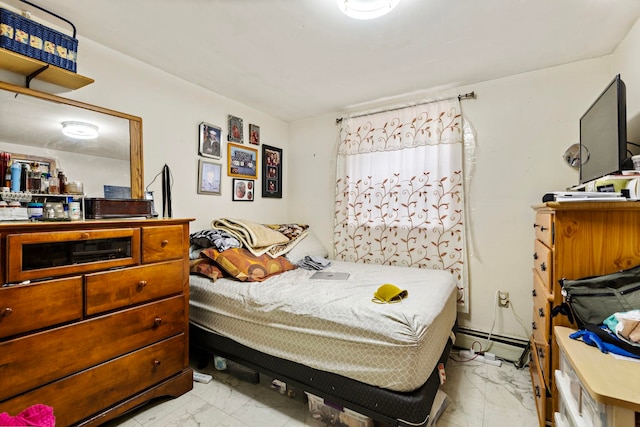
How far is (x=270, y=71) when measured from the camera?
7.49 ft

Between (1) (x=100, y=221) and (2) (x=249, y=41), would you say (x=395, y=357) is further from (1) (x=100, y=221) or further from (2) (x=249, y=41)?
(2) (x=249, y=41)

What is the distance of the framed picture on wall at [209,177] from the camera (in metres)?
2.59

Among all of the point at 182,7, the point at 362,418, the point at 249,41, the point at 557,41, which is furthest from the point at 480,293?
the point at 182,7

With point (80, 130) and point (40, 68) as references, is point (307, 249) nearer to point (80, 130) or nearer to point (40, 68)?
point (80, 130)

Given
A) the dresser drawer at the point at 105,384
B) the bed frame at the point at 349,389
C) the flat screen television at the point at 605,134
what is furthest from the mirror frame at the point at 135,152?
the flat screen television at the point at 605,134

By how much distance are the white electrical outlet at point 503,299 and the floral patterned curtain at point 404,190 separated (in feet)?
0.83

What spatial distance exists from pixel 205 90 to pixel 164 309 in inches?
75.8

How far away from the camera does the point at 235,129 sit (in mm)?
2902

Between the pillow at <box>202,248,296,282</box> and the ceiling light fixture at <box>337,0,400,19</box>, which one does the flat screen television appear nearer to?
the ceiling light fixture at <box>337,0,400,19</box>

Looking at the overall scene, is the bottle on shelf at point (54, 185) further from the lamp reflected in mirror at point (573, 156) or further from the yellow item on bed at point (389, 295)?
the lamp reflected in mirror at point (573, 156)

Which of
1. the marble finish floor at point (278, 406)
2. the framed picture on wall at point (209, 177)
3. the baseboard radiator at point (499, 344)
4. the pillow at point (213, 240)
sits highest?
the framed picture on wall at point (209, 177)

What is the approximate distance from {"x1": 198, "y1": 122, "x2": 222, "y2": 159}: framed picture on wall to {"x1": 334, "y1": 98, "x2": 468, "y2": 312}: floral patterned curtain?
48.8 inches

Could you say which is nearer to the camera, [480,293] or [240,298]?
[240,298]

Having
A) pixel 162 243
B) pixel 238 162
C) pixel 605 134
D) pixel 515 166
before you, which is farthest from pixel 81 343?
pixel 515 166
